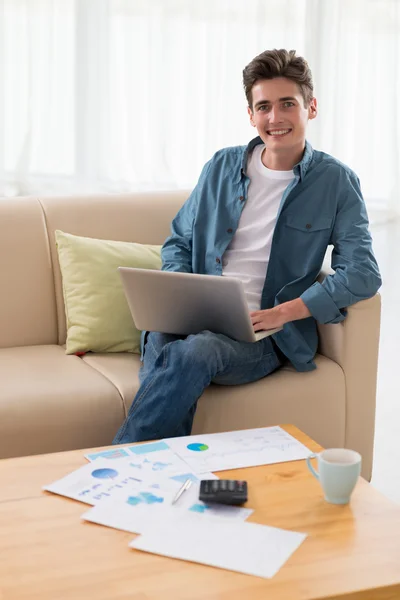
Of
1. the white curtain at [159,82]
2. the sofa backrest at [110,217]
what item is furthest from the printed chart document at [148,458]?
the white curtain at [159,82]

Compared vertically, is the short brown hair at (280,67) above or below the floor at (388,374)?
above

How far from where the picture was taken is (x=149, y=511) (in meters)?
1.64

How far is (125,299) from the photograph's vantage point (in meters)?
2.71

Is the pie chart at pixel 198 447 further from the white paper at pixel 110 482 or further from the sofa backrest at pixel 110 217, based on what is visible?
the sofa backrest at pixel 110 217

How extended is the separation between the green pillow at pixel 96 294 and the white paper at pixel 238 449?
2.47ft

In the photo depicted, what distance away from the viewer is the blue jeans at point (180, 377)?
2254 mm

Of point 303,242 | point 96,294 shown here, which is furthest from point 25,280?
point 303,242

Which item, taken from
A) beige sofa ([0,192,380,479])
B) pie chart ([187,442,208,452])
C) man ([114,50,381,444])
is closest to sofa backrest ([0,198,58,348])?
beige sofa ([0,192,380,479])

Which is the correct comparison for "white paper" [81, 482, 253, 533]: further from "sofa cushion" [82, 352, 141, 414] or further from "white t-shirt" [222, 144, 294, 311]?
"white t-shirt" [222, 144, 294, 311]

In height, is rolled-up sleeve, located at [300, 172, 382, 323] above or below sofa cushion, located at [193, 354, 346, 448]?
above

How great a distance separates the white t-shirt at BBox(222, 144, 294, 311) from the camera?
262 centimetres

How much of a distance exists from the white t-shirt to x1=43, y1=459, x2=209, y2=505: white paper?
90 cm

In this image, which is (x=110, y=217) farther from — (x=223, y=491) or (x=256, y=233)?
(x=223, y=491)

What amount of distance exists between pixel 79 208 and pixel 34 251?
0.21m
